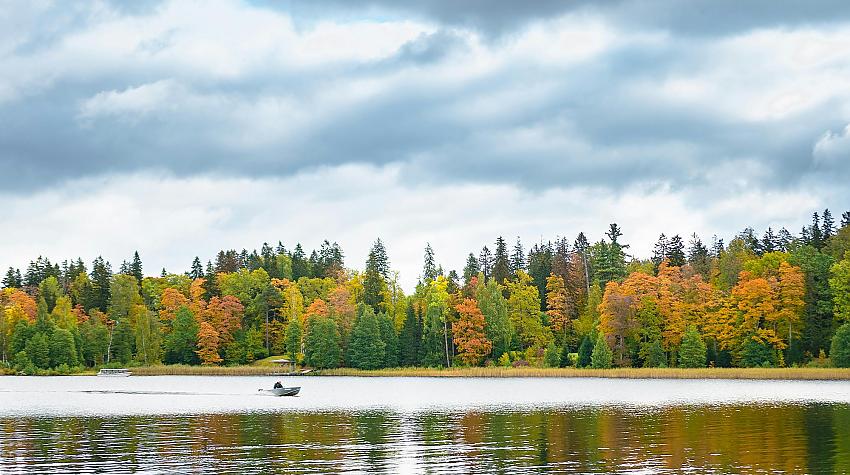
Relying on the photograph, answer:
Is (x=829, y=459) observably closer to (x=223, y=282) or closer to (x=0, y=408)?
(x=0, y=408)

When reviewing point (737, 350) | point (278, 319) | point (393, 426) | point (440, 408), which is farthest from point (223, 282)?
point (393, 426)

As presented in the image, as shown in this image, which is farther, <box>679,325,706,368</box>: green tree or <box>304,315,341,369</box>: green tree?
<box>304,315,341,369</box>: green tree

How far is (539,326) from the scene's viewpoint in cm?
15638

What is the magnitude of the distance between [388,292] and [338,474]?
466 feet

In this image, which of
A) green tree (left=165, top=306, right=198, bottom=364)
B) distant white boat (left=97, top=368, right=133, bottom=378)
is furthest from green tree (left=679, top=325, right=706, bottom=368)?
green tree (left=165, top=306, right=198, bottom=364)

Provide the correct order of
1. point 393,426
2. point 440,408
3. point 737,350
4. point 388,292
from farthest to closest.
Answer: point 388,292, point 737,350, point 440,408, point 393,426

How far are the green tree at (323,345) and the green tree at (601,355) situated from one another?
41944 millimetres

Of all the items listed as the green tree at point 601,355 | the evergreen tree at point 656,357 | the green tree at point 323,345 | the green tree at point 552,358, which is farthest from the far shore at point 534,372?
the evergreen tree at point 656,357

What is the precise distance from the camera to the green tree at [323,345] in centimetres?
15388

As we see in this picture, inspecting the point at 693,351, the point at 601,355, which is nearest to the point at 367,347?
the point at 601,355

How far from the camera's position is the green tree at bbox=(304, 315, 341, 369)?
154m

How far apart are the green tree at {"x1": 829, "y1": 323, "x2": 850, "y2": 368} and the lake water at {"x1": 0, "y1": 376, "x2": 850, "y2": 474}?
22749mm

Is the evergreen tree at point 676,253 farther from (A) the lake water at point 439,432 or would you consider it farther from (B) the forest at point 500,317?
(A) the lake water at point 439,432

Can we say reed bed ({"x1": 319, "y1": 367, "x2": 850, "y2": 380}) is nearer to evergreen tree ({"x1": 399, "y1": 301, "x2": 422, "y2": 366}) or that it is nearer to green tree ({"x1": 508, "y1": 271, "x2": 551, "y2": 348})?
evergreen tree ({"x1": 399, "y1": 301, "x2": 422, "y2": 366})
